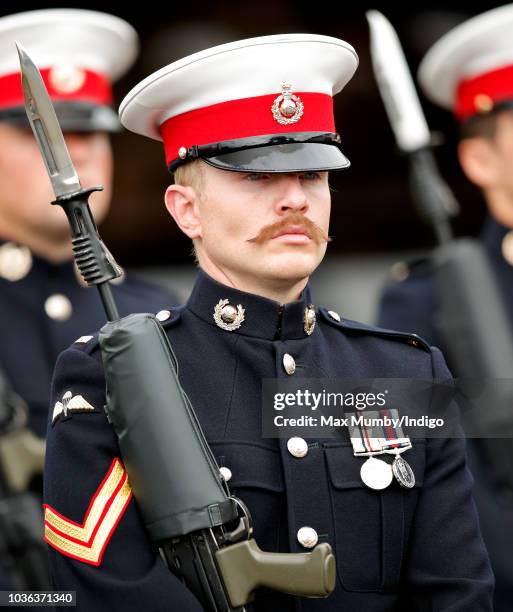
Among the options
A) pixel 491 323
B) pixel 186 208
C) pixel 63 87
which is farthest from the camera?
pixel 63 87

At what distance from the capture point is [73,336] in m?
4.73

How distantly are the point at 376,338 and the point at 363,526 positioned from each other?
1.73 feet

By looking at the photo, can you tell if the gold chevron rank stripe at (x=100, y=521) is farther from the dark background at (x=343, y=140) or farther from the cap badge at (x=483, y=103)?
the dark background at (x=343, y=140)

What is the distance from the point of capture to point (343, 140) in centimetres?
862

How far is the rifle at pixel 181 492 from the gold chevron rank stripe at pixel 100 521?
44mm

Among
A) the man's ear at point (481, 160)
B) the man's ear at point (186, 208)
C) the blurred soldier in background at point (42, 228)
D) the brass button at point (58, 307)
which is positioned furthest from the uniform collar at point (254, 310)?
the man's ear at point (481, 160)

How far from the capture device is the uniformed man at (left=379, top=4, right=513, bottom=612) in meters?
4.93

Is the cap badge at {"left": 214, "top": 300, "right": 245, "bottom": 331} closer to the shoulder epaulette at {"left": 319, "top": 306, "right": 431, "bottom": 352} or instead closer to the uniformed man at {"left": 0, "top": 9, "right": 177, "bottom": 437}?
the shoulder epaulette at {"left": 319, "top": 306, "right": 431, "bottom": 352}

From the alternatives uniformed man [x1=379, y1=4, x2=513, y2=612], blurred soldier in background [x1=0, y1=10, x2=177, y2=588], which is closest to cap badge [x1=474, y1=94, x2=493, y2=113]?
uniformed man [x1=379, y1=4, x2=513, y2=612]

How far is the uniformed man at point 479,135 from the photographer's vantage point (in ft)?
16.2

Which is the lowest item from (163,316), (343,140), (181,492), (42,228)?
(343,140)

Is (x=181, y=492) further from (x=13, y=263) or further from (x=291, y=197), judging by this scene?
(x=13, y=263)

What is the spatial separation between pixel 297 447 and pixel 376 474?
19cm

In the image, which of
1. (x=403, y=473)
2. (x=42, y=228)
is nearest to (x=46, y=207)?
(x=42, y=228)
